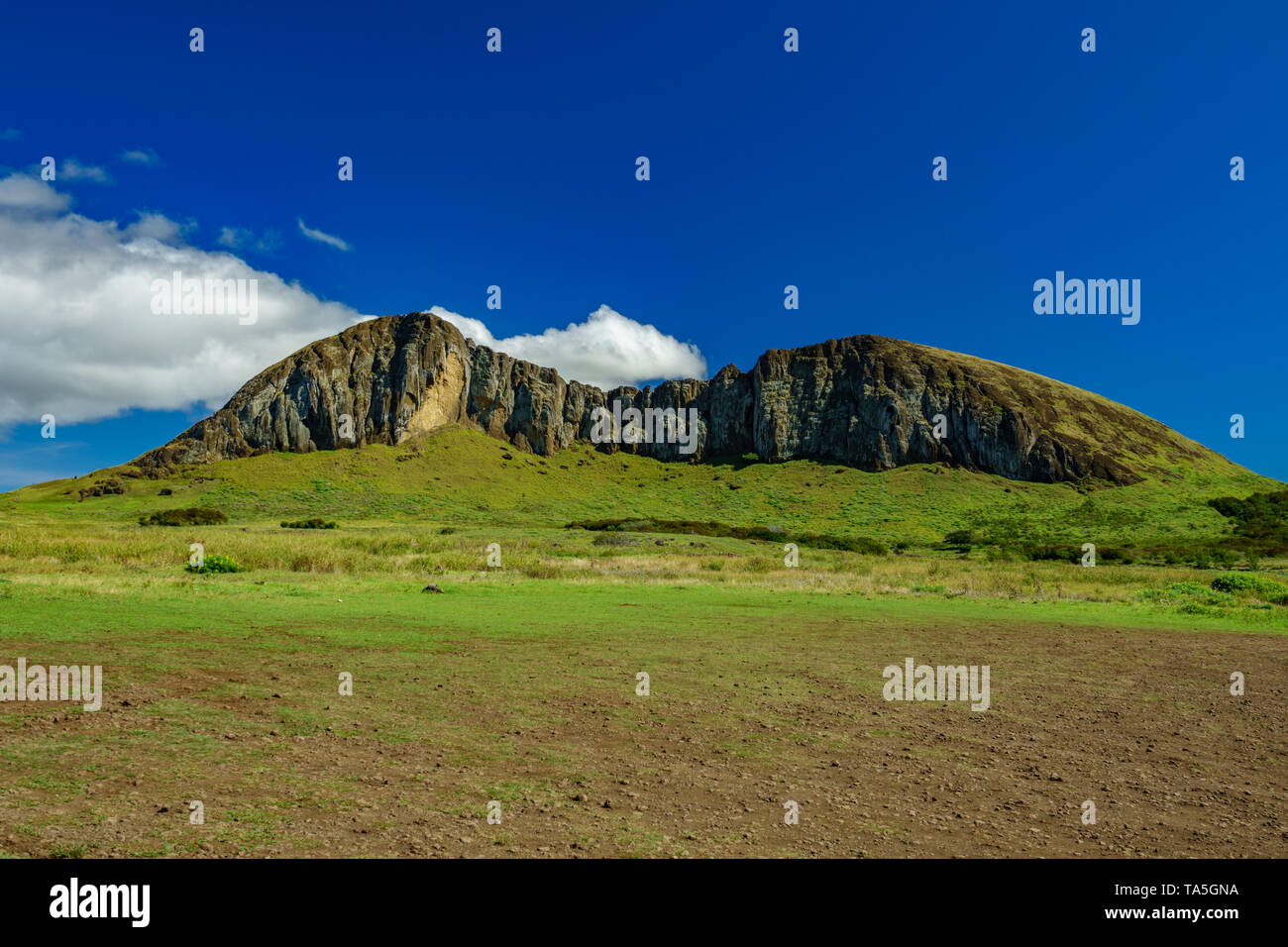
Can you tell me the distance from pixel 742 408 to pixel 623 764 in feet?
546

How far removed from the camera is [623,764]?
25.1 ft

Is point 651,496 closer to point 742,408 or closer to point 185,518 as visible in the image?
point 742,408

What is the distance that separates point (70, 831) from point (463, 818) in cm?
287

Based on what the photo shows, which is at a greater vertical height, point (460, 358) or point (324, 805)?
point (460, 358)

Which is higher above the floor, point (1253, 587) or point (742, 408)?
point (742, 408)

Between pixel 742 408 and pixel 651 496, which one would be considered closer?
pixel 651 496

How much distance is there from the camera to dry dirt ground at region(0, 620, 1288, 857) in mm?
5566

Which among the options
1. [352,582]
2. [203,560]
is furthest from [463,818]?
[203,560]

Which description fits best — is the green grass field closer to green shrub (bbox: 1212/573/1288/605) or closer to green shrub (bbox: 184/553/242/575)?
green shrub (bbox: 1212/573/1288/605)

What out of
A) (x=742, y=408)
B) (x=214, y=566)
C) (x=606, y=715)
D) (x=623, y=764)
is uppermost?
(x=742, y=408)

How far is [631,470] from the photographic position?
155m

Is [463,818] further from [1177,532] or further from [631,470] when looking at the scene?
[631,470]

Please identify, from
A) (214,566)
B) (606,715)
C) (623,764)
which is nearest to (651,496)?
(214,566)
